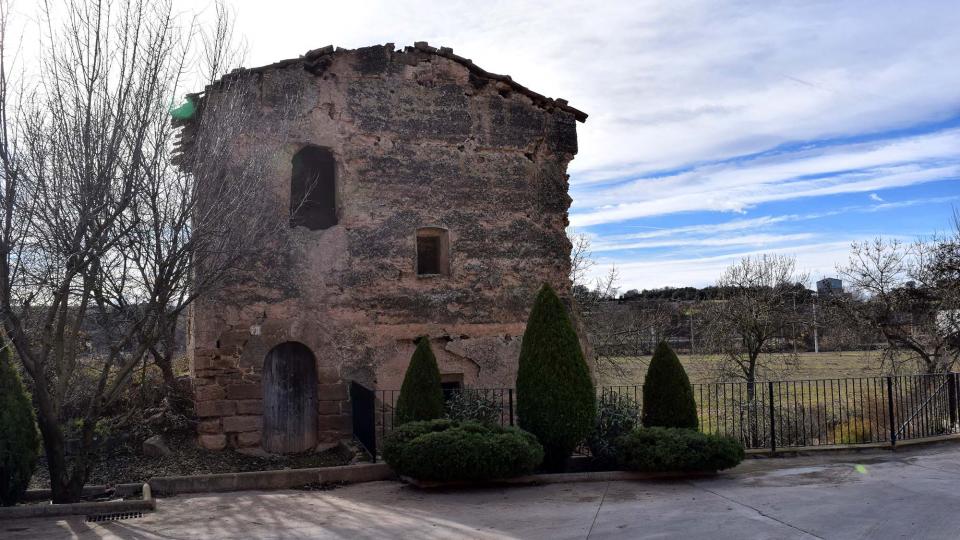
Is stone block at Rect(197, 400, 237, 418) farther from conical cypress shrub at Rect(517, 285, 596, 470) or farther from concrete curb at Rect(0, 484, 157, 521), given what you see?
conical cypress shrub at Rect(517, 285, 596, 470)

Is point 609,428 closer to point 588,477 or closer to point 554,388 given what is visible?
point 588,477

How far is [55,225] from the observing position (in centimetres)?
863

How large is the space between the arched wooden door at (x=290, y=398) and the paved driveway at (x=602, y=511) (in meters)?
3.16

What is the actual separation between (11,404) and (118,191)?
2.86 metres

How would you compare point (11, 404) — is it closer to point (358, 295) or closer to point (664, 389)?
point (358, 295)

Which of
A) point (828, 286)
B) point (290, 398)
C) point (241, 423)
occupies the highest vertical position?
point (828, 286)

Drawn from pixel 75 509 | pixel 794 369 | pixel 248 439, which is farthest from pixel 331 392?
pixel 794 369

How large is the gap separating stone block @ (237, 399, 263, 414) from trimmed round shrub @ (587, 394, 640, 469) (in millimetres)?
5750

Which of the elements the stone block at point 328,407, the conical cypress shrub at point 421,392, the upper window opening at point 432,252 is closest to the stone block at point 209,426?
the stone block at point 328,407

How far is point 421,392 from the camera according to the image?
38.5 ft

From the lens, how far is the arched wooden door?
45.8ft

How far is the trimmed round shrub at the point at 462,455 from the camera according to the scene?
10.2 meters

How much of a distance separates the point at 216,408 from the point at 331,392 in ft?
6.41

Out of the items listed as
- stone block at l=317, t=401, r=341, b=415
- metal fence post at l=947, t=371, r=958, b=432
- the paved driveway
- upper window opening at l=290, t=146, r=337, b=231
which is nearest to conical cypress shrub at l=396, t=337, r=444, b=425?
the paved driveway
